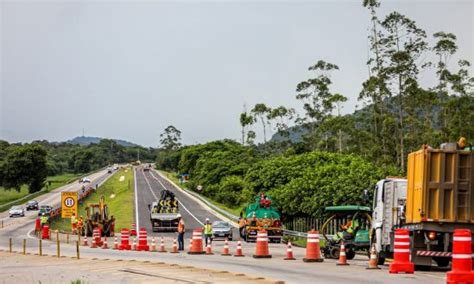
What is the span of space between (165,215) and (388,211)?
37.6 metres

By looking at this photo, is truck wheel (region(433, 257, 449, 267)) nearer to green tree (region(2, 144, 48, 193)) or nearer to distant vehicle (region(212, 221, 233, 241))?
distant vehicle (region(212, 221, 233, 241))

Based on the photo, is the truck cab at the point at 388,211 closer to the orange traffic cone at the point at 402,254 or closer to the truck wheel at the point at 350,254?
the truck wheel at the point at 350,254

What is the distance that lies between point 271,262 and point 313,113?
71.5 metres

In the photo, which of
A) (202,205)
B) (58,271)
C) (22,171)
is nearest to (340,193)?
(58,271)

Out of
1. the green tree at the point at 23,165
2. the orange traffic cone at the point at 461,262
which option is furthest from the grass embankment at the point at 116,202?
the orange traffic cone at the point at 461,262

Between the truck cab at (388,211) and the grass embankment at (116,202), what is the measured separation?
4423cm

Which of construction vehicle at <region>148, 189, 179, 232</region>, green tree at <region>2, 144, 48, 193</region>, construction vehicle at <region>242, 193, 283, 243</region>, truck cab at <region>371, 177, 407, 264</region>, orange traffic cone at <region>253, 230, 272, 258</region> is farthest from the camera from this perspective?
green tree at <region>2, 144, 48, 193</region>

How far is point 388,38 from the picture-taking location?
214 ft

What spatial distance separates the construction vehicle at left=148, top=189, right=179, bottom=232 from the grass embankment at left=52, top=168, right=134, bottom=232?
6723 mm

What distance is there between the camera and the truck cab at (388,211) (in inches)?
999

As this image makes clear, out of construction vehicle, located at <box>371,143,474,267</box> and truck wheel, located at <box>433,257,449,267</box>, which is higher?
construction vehicle, located at <box>371,143,474,267</box>

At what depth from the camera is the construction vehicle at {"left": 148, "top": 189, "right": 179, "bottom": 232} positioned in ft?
203

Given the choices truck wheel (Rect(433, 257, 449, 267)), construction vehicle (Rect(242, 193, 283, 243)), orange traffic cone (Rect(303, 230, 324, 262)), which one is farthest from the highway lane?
truck wheel (Rect(433, 257, 449, 267))

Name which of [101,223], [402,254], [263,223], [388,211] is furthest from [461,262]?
[101,223]
